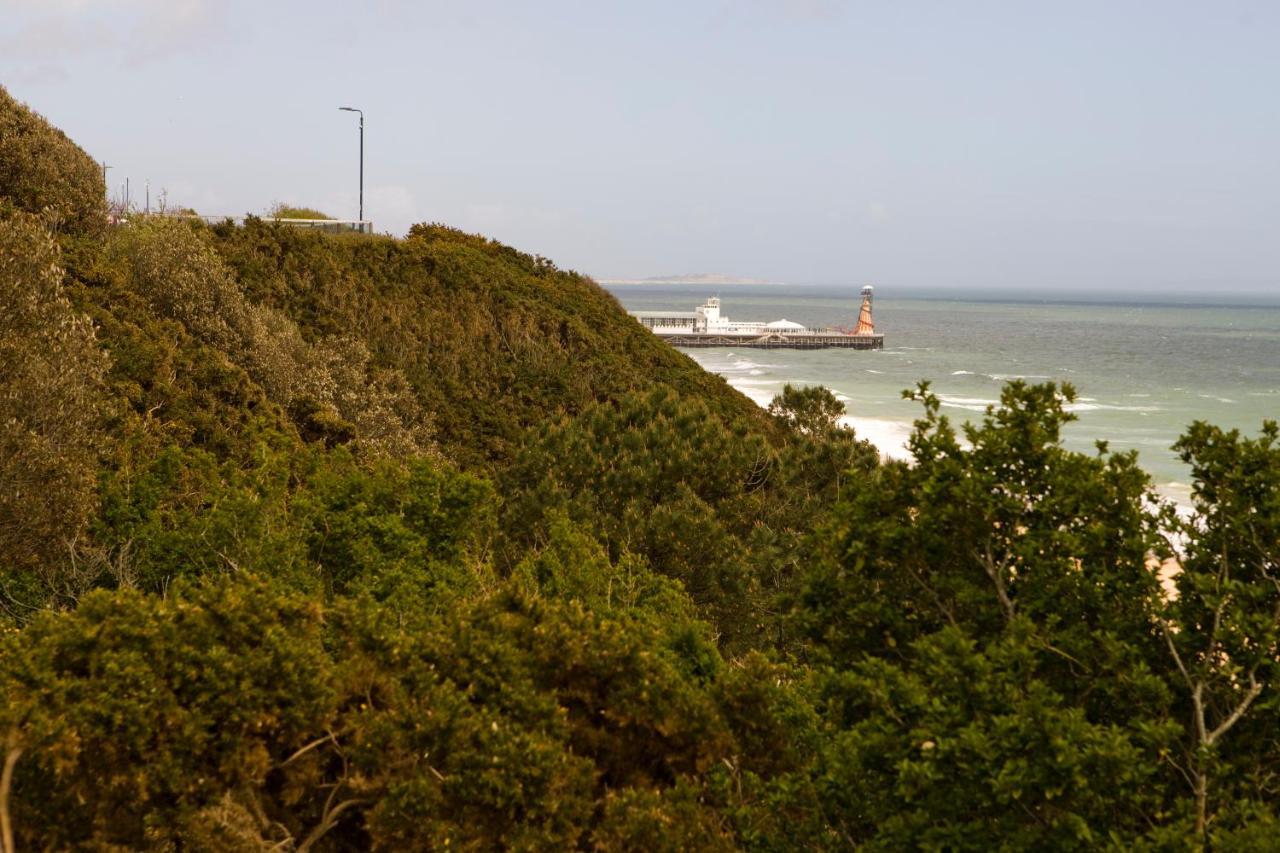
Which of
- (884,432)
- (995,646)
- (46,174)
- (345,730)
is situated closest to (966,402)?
(884,432)

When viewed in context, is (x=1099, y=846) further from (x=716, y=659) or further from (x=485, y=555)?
(x=485, y=555)

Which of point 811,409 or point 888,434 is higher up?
point 811,409

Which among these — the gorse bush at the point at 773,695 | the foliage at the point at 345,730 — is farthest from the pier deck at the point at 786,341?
the foliage at the point at 345,730

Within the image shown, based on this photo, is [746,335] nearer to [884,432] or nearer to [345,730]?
[884,432]

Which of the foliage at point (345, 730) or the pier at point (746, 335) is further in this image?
the pier at point (746, 335)

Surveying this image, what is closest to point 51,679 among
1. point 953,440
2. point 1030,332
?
point 953,440

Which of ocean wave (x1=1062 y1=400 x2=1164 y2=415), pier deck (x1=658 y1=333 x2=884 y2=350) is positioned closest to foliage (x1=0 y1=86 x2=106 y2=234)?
ocean wave (x1=1062 y1=400 x2=1164 y2=415)

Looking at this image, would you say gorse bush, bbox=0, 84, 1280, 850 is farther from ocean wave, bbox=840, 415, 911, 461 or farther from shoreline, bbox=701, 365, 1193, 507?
ocean wave, bbox=840, 415, 911, 461

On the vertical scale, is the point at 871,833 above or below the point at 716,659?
below

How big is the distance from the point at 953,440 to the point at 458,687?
3992 millimetres

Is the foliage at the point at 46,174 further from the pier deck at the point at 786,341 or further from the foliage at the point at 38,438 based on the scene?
the pier deck at the point at 786,341

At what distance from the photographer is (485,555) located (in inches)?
651

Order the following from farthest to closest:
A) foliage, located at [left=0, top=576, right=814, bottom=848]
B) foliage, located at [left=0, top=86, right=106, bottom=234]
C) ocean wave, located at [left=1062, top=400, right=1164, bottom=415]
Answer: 1. ocean wave, located at [left=1062, top=400, right=1164, bottom=415]
2. foliage, located at [left=0, top=86, right=106, bottom=234]
3. foliage, located at [left=0, top=576, right=814, bottom=848]

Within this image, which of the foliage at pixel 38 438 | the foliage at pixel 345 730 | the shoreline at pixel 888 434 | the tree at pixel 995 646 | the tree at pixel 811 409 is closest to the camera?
the tree at pixel 995 646
